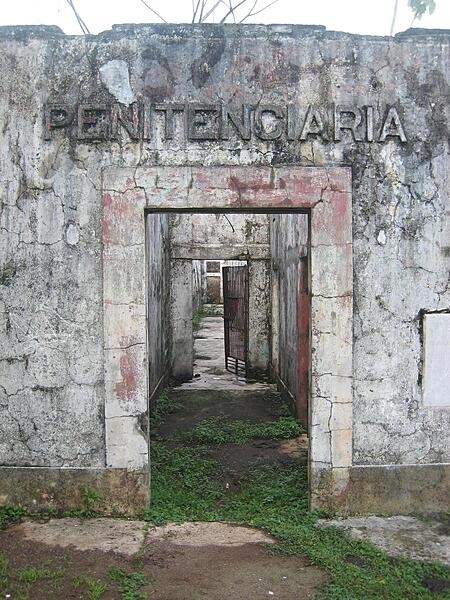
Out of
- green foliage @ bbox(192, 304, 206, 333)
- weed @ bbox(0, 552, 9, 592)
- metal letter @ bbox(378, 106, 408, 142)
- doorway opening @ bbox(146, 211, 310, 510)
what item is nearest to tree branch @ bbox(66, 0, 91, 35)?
doorway opening @ bbox(146, 211, 310, 510)

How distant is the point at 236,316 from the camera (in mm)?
12172

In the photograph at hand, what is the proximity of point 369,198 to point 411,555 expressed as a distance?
245cm

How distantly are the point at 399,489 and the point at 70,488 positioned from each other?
2434 mm

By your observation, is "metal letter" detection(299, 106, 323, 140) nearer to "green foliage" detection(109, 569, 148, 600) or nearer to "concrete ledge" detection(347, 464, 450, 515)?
"concrete ledge" detection(347, 464, 450, 515)

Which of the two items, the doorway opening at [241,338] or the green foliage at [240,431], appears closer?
the green foliage at [240,431]

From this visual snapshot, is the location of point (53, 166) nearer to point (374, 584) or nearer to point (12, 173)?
point (12, 173)

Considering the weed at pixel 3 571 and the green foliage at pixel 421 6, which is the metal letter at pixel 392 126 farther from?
the weed at pixel 3 571

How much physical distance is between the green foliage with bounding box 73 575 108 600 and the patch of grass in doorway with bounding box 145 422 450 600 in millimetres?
888

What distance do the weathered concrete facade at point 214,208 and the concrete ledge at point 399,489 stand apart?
0.01 m

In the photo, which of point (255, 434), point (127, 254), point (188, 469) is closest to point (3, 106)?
point (127, 254)

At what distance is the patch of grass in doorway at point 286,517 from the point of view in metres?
3.64

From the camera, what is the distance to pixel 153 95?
4488 millimetres

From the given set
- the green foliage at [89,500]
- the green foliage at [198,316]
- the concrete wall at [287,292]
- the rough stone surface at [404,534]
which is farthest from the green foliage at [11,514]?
the green foliage at [198,316]

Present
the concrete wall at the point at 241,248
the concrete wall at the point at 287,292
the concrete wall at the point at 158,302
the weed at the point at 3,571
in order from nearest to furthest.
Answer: the weed at the point at 3,571 → the concrete wall at the point at 287,292 → the concrete wall at the point at 158,302 → the concrete wall at the point at 241,248
